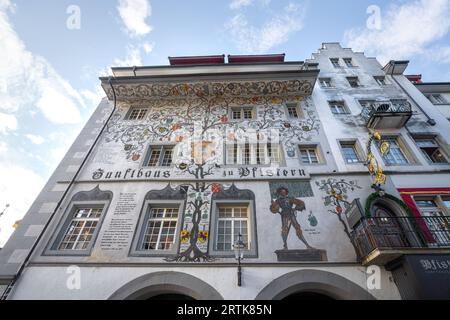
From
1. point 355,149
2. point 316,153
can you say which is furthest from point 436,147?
point 316,153

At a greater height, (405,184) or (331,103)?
(331,103)

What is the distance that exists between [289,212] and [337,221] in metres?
1.70

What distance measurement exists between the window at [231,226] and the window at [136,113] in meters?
7.66

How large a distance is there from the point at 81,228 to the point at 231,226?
579cm

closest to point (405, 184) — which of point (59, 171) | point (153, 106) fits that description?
point (153, 106)

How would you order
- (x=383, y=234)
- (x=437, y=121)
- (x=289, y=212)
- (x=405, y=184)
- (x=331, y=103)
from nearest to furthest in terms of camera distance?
(x=383, y=234)
(x=289, y=212)
(x=405, y=184)
(x=437, y=121)
(x=331, y=103)

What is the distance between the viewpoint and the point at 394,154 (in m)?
9.55

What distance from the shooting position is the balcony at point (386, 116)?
9805 mm

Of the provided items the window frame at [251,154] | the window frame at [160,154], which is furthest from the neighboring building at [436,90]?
the window frame at [160,154]

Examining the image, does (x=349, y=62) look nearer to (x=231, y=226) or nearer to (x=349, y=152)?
(x=349, y=152)

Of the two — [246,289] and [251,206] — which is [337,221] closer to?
[251,206]

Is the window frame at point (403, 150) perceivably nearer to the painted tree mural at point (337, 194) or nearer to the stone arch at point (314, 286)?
the painted tree mural at point (337, 194)

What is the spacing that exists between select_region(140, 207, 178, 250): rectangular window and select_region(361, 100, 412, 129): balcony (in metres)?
10.4

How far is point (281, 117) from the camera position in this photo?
11.1 metres
